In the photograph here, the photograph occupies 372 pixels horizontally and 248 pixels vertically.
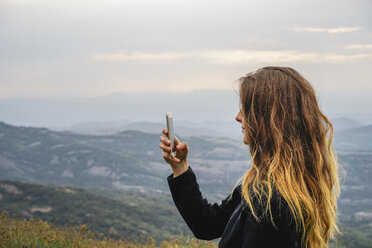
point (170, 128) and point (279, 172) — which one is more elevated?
point (170, 128)

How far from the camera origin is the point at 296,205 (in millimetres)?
2078

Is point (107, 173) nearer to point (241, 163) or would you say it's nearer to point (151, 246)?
point (241, 163)

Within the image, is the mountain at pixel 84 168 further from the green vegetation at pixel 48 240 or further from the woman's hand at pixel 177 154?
the woman's hand at pixel 177 154

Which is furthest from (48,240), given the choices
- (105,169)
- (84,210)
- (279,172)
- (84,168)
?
(105,169)

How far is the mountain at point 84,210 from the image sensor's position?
192 ft

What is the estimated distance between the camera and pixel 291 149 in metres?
2.30

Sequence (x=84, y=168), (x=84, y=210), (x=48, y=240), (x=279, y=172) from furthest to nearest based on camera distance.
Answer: (x=84, y=168)
(x=84, y=210)
(x=48, y=240)
(x=279, y=172)

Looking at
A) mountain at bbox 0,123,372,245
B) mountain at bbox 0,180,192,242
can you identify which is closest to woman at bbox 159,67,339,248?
mountain at bbox 0,180,192,242

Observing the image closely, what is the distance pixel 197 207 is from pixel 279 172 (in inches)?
31.3

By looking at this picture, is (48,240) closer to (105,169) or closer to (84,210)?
(84,210)

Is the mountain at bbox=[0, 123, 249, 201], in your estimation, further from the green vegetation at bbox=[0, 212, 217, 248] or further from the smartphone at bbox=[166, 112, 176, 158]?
the smartphone at bbox=[166, 112, 176, 158]

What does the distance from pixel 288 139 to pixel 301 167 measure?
180 mm

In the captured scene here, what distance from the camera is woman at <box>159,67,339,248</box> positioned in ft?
6.79

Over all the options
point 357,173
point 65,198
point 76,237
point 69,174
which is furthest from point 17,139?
point 76,237
